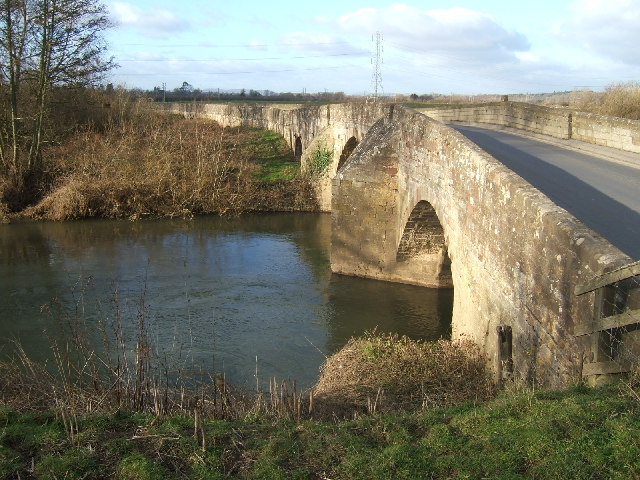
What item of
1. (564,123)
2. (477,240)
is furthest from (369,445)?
(564,123)

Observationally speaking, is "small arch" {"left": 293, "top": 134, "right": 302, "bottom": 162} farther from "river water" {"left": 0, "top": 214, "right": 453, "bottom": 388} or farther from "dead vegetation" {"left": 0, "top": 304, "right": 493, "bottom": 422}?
"dead vegetation" {"left": 0, "top": 304, "right": 493, "bottom": 422}

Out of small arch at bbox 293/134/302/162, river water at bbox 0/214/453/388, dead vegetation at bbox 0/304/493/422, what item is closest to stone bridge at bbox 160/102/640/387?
A: dead vegetation at bbox 0/304/493/422

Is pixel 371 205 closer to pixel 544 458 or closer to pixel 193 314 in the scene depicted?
pixel 193 314

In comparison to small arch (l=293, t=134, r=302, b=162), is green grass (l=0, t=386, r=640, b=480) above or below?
below

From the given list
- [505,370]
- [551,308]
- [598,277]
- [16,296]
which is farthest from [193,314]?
[598,277]

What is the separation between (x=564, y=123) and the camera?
570 inches

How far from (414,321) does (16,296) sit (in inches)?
342

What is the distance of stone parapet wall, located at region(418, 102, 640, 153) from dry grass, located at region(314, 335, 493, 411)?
233 inches

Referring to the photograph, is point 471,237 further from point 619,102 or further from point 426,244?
point 619,102

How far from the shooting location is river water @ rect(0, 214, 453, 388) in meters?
10.9

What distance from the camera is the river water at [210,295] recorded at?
10891 millimetres

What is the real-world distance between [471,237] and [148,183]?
17.4m

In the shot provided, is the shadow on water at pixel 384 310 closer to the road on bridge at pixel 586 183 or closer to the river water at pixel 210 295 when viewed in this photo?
the river water at pixel 210 295

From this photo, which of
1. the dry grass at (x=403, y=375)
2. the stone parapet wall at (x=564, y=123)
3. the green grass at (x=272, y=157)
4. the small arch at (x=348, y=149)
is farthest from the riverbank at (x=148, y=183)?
the dry grass at (x=403, y=375)
